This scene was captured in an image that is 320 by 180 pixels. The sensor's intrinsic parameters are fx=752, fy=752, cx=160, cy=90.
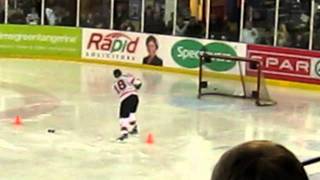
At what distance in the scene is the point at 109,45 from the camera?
19.7 m

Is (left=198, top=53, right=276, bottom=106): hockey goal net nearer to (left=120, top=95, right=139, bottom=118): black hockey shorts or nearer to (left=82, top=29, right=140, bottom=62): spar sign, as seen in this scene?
(left=82, top=29, right=140, bottom=62): spar sign

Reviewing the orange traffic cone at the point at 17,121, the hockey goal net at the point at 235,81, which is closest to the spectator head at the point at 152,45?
the hockey goal net at the point at 235,81

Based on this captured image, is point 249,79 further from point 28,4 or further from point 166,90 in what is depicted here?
point 28,4

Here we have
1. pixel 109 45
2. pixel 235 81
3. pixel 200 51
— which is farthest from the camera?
pixel 109 45

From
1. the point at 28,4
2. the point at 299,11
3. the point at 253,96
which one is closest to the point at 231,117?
the point at 253,96

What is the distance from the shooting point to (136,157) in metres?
9.31

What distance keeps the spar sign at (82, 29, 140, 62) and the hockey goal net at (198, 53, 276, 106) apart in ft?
7.69

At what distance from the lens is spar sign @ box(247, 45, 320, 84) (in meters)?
16.9

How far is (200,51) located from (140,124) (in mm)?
6980

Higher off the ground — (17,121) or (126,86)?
(126,86)

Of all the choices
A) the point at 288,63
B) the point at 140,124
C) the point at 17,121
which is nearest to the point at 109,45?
the point at 288,63

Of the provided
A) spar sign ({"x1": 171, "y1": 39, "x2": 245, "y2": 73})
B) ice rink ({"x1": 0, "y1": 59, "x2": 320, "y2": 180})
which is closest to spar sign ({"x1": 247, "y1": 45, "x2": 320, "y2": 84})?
spar sign ({"x1": 171, "y1": 39, "x2": 245, "y2": 73})

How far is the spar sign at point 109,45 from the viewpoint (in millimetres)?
19438

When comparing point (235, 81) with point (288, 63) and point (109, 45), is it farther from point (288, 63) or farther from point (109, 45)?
point (109, 45)
